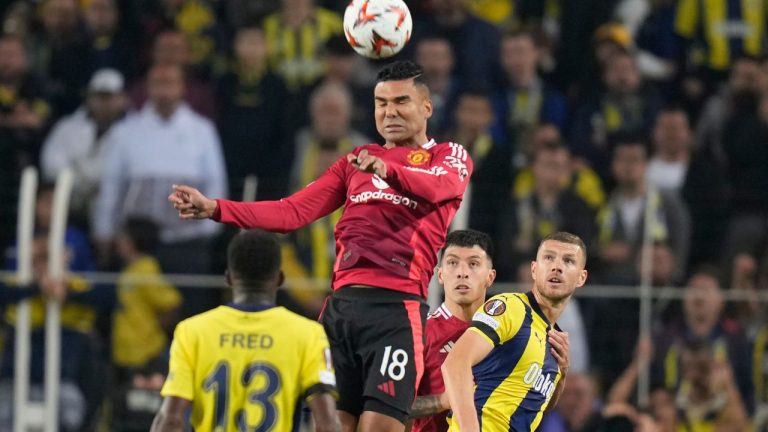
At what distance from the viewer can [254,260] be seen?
6887 mm

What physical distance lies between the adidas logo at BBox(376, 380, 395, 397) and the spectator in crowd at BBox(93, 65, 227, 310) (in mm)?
4999

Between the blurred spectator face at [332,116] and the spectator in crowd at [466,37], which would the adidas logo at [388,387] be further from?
the spectator in crowd at [466,37]

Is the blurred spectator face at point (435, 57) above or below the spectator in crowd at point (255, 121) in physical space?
above

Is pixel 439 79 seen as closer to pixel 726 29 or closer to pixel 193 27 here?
pixel 193 27

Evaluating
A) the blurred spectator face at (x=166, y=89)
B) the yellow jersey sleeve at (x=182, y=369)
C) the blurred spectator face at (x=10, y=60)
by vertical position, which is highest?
the blurred spectator face at (x=10, y=60)

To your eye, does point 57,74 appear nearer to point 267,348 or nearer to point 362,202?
point 362,202

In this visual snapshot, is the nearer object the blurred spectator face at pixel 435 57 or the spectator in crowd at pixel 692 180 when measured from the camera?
the spectator in crowd at pixel 692 180

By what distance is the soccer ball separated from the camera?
8242mm

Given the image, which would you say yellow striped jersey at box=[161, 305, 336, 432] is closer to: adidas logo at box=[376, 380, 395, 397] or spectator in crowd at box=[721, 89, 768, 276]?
adidas logo at box=[376, 380, 395, 397]

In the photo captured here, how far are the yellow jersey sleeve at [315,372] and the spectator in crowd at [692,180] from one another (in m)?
6.28

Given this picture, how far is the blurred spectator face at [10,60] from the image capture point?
14148mm

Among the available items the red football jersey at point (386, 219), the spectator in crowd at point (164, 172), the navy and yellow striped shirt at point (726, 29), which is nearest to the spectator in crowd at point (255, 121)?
the spectator in crowd at point (164, 172)

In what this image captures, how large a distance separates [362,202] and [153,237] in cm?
492

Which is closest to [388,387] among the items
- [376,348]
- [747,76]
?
[376,348]
